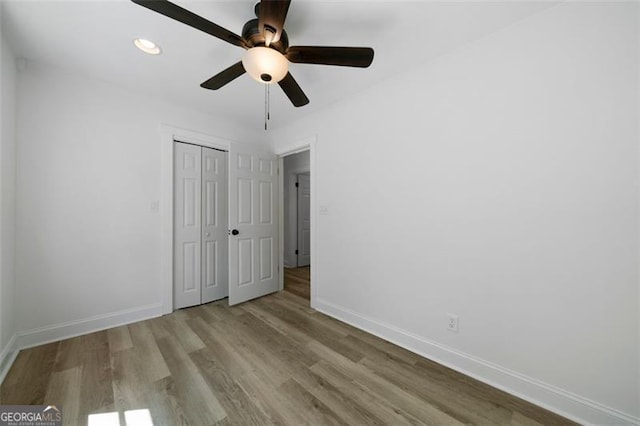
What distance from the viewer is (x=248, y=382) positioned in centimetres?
153

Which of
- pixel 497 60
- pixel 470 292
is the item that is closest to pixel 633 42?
pixel 497 60

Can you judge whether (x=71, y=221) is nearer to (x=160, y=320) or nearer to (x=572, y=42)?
(x=160, y=320)

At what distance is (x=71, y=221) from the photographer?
207 cm

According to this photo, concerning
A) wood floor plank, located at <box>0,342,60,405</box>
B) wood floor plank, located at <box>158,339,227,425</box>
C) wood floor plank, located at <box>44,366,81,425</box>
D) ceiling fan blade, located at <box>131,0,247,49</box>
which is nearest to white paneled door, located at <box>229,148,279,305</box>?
wood floor plank, located at <box>158,339,227,425</box>

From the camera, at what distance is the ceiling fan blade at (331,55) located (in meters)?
1.26

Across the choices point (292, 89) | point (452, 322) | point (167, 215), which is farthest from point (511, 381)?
point (167, 215)

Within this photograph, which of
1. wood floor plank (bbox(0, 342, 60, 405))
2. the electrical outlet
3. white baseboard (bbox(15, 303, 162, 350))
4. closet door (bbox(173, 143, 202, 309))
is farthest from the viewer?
closet door (bbox(173, 143, 202, 309))

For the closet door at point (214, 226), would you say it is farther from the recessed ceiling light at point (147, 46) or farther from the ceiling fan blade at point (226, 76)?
the ceiling fan blade at point (226, 76)

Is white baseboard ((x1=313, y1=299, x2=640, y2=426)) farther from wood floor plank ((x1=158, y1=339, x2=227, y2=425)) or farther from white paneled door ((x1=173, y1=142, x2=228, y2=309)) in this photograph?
white paneled door ((x1=173, y1=142, x2=228, y2=309))

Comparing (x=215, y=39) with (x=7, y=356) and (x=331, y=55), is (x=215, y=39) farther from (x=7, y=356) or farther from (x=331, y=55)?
(x=7, y=356)

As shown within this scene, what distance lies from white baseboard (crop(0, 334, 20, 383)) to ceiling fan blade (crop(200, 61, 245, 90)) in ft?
7.94

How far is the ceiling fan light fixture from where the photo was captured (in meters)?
1.26

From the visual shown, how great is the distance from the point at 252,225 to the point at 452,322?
2446 millimetres

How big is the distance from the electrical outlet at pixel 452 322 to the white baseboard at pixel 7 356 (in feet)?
10.4
